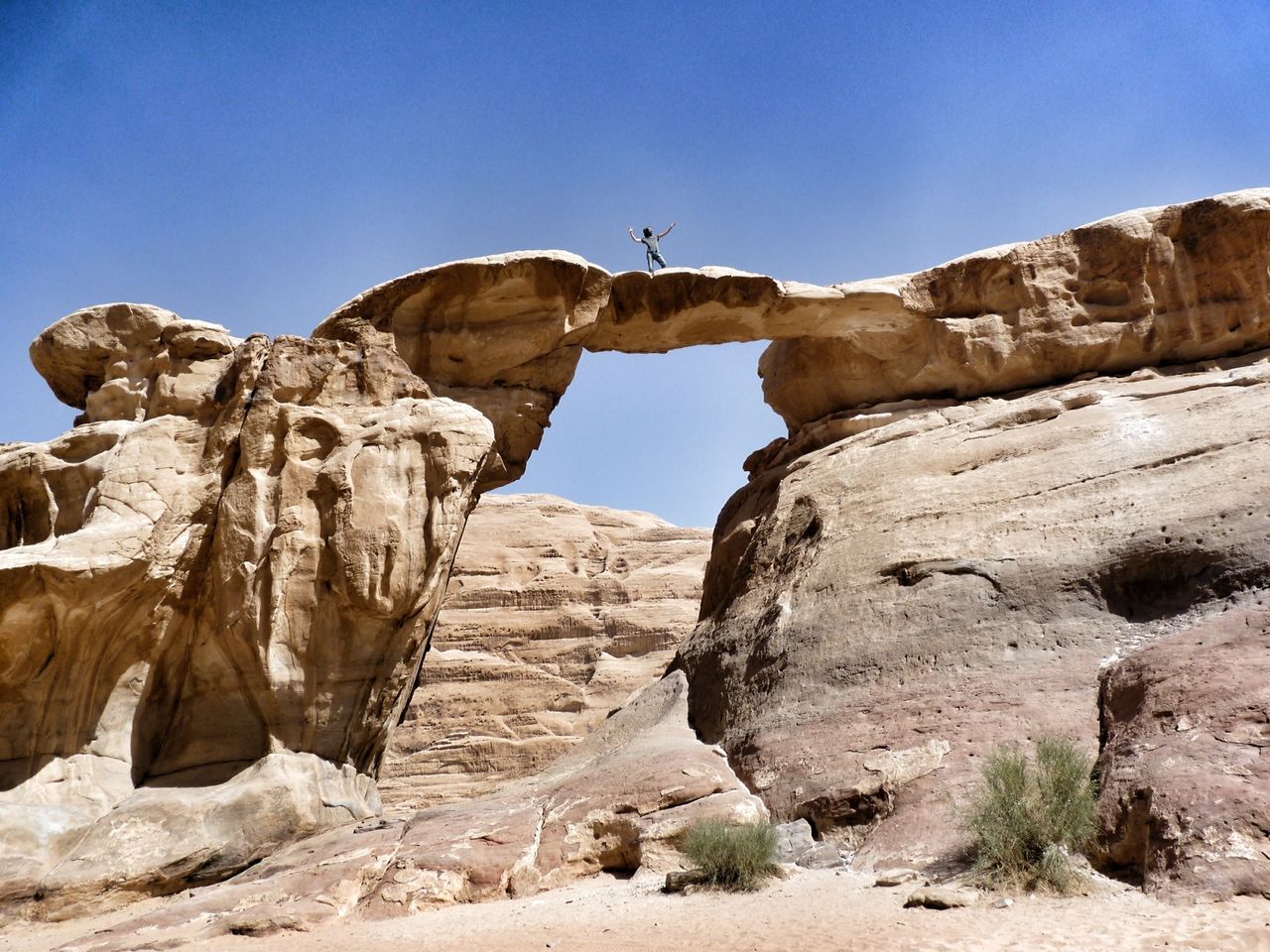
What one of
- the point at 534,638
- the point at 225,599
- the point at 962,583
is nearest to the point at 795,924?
the point at 962,583

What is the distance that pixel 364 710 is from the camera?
14.5 metres

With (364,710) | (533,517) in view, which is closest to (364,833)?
(364,710)

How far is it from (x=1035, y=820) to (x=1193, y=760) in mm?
1323

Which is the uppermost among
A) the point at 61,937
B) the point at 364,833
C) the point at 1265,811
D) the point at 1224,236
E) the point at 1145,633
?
the point at 1224,236

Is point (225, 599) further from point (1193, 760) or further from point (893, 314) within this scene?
point (1193, 760)

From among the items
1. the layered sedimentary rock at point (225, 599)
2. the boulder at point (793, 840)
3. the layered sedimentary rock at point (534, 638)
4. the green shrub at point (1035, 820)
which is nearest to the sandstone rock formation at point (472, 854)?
Answer: the boulder at point (793, 840)

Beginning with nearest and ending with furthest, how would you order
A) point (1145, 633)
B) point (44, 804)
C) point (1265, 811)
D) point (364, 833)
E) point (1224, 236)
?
point (1265, 811), point (1145, 633), point (364, 833), point (44, 804), point (1224, 236)

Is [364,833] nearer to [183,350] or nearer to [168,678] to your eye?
[168,678]

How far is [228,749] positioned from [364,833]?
2977mm

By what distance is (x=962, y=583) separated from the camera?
12531 millimetres

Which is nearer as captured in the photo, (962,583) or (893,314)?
(962,583)

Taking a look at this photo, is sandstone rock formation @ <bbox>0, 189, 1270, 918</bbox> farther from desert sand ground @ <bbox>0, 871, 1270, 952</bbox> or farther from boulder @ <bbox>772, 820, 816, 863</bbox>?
desert sand ground @ <bbox>0, 871, 1270, 952</bbox>

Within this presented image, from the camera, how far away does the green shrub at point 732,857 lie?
9.41 m

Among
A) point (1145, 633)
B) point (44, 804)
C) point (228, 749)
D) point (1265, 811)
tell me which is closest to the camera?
point (1265, 811)
